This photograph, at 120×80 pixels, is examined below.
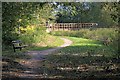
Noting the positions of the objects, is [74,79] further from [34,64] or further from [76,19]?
[76,19]

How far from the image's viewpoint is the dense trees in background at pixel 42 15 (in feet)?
15.2

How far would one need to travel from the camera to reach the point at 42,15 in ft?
15.7

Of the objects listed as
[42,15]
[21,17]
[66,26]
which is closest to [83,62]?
[66,26]

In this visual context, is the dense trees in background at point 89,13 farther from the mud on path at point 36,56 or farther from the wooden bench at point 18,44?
the wooden bench at point 18,44

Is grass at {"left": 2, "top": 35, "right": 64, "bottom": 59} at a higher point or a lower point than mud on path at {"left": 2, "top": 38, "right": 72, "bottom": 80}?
higher

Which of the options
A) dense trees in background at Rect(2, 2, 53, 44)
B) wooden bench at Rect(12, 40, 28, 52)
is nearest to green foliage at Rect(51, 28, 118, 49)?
dense trees in background at Rect(2, 2, 53, 44)

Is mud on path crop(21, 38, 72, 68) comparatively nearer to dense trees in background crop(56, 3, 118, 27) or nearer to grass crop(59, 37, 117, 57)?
grass crop(59, 37, 117, 57)

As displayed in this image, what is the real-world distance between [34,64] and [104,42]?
4.55ft

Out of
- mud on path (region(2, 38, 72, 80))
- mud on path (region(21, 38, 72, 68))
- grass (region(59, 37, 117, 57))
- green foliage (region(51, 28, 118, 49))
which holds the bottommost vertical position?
mud on path (region(2, 38, 72, 80))

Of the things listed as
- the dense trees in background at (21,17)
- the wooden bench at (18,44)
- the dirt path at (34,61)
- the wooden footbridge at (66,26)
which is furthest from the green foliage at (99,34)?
the wooden bench at (18,44)

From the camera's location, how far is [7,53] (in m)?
4.71

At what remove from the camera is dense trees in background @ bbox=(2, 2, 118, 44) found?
4.64 m

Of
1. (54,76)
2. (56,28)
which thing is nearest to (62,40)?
(56,28)

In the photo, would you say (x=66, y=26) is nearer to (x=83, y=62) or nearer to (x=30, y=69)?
(x=83, y=62)
